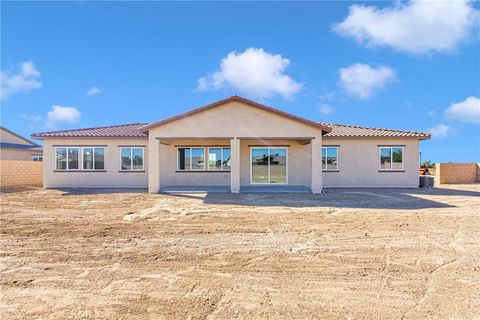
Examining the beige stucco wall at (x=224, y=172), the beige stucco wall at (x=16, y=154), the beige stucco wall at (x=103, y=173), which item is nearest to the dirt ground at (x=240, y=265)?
the beige stucco wall at (x=224, y=172)

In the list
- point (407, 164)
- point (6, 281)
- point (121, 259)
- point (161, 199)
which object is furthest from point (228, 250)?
point (407, 164)

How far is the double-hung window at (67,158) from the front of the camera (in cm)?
1986

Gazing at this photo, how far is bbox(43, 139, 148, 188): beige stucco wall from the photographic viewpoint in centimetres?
1970

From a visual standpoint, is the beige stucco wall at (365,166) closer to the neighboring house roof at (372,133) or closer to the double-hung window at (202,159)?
the neighboring house roof at (372,133)

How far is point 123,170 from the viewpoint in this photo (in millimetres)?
19750

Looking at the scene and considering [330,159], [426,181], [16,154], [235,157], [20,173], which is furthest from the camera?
[16,154]

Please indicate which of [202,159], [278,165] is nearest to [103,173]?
[202,159]

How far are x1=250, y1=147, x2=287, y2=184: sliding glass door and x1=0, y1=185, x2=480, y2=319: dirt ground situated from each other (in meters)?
8.63

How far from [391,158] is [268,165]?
7.97m

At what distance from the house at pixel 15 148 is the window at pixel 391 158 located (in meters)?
32.5

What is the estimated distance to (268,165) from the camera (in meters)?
19.2

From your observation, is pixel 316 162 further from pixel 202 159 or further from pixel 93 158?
pixel 93 158

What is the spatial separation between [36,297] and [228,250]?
3.42 m

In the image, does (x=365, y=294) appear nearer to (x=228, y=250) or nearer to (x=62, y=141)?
(x=228, y=250)
